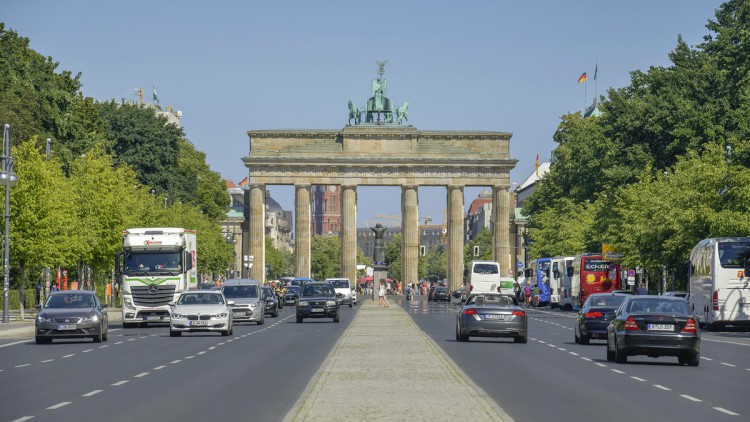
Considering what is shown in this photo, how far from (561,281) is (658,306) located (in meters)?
70.7

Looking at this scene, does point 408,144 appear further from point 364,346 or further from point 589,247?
point 364,346

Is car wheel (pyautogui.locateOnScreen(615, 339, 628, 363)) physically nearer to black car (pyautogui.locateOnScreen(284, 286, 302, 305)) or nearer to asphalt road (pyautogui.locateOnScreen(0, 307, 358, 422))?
asphalt road (pyautogui.locateOnScreen(0, 307, 358, 422))

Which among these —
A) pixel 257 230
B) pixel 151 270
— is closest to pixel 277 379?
pixel 151 270

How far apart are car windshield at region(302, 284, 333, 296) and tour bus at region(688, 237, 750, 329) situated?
17.8 metres

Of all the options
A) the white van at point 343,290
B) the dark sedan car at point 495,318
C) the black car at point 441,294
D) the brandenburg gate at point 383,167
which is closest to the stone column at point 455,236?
the brandenburg gate at point 383,167

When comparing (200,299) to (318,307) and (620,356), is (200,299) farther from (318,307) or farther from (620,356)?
(620,356)

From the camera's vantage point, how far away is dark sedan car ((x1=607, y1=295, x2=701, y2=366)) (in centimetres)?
3130

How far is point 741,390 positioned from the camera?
80.8ft

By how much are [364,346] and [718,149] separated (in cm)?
3634

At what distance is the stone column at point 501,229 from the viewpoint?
14738 cm

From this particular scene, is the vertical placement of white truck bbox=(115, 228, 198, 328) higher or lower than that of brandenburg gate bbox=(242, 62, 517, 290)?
lower

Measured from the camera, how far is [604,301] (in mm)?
43719

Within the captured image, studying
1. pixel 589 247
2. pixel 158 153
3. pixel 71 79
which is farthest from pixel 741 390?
pixel 158 153

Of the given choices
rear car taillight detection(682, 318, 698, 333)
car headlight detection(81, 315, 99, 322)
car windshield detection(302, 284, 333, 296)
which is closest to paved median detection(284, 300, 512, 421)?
rear car taillight detection(682, 318, 698, 333)
